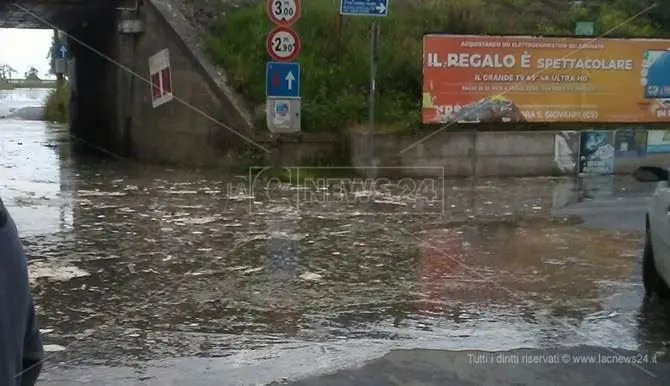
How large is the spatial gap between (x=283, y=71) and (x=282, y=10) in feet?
3.51

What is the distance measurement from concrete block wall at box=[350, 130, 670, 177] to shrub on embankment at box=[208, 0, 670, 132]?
484 mm

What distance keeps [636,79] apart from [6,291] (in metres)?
17.1

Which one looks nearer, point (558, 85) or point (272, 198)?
point (272, 198)

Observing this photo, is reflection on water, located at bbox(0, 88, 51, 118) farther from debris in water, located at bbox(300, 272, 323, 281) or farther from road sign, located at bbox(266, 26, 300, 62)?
debris in water, located at bbox(300, 272, 323, 281)

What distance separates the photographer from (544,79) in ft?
54.3

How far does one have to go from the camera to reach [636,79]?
1717cm

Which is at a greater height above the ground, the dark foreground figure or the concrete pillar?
the concrete pillar

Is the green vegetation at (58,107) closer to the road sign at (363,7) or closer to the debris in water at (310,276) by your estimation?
the road sign at (363,7)

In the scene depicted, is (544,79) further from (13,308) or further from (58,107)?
(58,107)

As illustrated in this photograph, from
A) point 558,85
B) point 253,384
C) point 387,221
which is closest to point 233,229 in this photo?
point 387,221

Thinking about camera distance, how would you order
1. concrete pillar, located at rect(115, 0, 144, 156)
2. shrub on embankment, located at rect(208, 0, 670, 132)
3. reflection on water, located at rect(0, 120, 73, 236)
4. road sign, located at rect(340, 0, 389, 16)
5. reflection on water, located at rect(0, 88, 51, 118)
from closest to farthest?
reflection on water, located at rect(0, 120, 73, 236) < road sign, located at rect(340, 0, 389, 16) < shrub on embankment, located at rect(208, 0, 670, 132) < concrete pillar, located at rect(115, 0, 144, 156) < reflection on water, located at rect(0, 88, 51, 118)

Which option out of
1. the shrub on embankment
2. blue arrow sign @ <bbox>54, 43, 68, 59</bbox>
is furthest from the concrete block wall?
blue arrow sign @ <bbox>54, 43, 68, 59</bbox>

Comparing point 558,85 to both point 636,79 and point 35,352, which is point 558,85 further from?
point 35,352

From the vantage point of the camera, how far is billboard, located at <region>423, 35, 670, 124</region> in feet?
52.4
